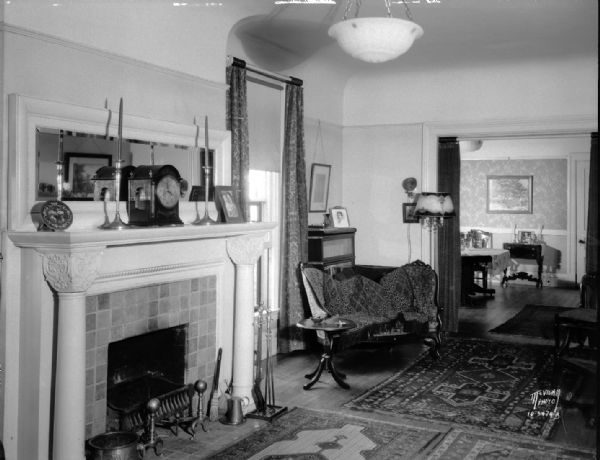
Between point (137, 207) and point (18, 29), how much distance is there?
1.24m

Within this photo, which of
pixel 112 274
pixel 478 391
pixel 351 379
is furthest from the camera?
pixel 351 379

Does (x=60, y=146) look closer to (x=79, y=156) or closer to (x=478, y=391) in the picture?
(x=79, y=156)

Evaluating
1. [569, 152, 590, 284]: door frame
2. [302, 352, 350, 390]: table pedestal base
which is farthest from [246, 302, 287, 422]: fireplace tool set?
[569, 152, 590, 284]: door frame

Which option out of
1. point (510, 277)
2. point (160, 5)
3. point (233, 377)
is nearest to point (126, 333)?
point (233, 377)

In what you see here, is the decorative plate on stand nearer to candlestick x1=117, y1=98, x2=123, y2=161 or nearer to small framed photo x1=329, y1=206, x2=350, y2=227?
candlestick x1=117, y1=98, x2=123, y2=161

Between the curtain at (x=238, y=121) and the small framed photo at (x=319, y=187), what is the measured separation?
6.02 ft

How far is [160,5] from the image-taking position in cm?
459

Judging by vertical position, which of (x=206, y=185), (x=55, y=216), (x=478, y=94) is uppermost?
(x=478, y=94)

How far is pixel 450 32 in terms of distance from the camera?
650cm

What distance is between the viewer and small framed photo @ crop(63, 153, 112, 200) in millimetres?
3928

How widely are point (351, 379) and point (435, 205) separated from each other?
2259 mm

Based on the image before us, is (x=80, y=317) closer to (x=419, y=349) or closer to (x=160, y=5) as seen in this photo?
(x=160, y=5)

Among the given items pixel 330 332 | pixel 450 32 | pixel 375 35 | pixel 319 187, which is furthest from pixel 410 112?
pixel 375 35

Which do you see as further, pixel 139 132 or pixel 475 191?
pixel 475 191
